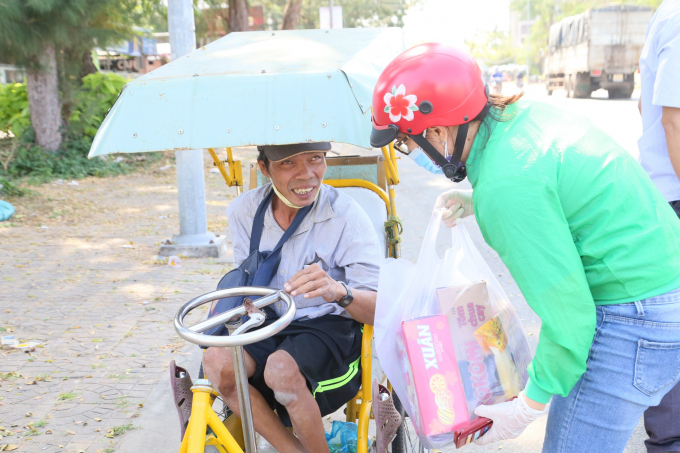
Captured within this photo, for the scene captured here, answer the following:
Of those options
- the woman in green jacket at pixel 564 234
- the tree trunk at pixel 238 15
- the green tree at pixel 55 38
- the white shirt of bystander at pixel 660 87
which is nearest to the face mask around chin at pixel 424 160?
the woman in green jacket at pixel 564 234

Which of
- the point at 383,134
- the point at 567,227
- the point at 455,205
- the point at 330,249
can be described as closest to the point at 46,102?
the point at 330,249

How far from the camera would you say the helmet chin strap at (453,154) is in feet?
5.60

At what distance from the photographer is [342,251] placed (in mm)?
2549

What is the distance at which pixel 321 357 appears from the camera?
2.40m

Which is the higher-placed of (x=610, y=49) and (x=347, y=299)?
(x=610, y=49)

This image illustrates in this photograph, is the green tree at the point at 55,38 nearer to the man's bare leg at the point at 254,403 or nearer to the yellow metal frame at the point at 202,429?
the man's bare leg at the point at 254,403

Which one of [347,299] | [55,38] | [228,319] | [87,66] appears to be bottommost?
[347,299]

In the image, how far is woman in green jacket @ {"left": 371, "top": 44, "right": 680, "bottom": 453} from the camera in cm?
151

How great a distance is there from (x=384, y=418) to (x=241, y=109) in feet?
3.75

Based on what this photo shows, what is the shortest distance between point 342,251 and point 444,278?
0.56 metres

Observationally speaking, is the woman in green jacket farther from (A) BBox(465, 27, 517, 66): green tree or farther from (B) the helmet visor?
(A) BBox(465, 27, 517, 66): green tree

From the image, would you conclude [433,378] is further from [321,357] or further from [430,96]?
[430,96]

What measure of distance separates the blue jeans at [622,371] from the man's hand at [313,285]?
0.85 meters

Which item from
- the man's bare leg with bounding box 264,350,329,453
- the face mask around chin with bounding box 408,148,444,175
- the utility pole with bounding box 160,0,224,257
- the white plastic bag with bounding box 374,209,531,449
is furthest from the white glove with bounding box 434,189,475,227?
the utility pole with bounding box 160,0,224,257
